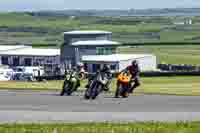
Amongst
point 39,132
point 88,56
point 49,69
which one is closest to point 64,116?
point 39,132

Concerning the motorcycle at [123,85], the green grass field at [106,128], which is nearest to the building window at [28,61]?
the motorcycle at [123,85]

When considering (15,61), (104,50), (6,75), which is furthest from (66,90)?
(15,61)

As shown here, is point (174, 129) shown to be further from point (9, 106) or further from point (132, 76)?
point (132, 76)

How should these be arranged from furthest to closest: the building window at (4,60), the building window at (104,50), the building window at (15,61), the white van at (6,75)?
the building window at (4,60)
the building window at (15,61)
the building window at (104,50)
the white van at (6,75)

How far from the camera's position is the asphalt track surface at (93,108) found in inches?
587

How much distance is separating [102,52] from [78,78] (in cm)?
4417

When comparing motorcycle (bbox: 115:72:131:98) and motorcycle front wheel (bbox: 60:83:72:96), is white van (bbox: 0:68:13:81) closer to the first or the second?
motorcycle front wheel (bbox: 60:83:72:96)

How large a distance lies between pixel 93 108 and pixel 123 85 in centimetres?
357

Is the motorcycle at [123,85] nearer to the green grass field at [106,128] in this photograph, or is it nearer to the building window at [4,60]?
the green grass field at [106,128]

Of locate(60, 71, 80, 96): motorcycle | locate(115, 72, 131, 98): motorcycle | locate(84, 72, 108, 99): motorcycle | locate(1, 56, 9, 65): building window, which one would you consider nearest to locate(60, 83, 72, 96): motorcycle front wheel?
locate(60, 71, 80, 96): motorcycle

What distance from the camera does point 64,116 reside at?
15203 mm

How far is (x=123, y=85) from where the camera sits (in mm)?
20859

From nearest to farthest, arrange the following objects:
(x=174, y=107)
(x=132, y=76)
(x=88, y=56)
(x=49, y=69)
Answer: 1. (x=174, y=107)
2. (x=132, y=76)
3. (x=49, y=69)
4. (x=88, y=56)

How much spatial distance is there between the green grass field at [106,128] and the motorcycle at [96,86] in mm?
6866
